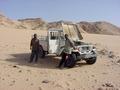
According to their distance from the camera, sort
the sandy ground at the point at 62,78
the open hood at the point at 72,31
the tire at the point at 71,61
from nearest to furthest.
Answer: the sandy ground at the point at 62,78 → the tire at the point at 71,61 → the open hood at the point at 72,31

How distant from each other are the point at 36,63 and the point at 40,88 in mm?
5431

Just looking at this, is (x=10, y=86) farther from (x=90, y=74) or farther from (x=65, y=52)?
(x=65, y=52)

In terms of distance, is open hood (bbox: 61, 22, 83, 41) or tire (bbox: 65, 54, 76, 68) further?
open hood (bbox: 61, 22, 83, 41)

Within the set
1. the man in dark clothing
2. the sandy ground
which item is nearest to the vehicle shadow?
the sandy ground

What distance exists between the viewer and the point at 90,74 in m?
11.9

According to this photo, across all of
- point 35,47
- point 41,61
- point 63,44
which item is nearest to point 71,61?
point 63,44


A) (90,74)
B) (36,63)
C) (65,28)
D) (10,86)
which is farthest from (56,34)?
(10,86)

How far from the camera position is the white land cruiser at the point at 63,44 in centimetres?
1384

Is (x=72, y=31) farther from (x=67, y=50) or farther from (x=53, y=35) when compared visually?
(x=67, y=50)

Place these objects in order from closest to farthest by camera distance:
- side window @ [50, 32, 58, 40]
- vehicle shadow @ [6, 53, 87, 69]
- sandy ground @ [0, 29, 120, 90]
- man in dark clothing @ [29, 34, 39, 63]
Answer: sandy ground @ [0, 29, 120, 90] → vehicle shadow @ [6, 53, 87, 69] → man in dark clothing @ [29, 34, 39, 63] → side window @ [50, 32, 58, 40]

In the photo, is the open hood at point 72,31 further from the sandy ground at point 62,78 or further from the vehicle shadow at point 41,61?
the sandy ground at point 62,78

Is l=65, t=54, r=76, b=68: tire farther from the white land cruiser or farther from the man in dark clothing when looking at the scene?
the man in dark clothing

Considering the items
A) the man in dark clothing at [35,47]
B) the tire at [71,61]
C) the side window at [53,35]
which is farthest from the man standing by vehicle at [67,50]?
the man in dark clothing at [35,47]

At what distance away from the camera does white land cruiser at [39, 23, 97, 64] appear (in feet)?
45.4
